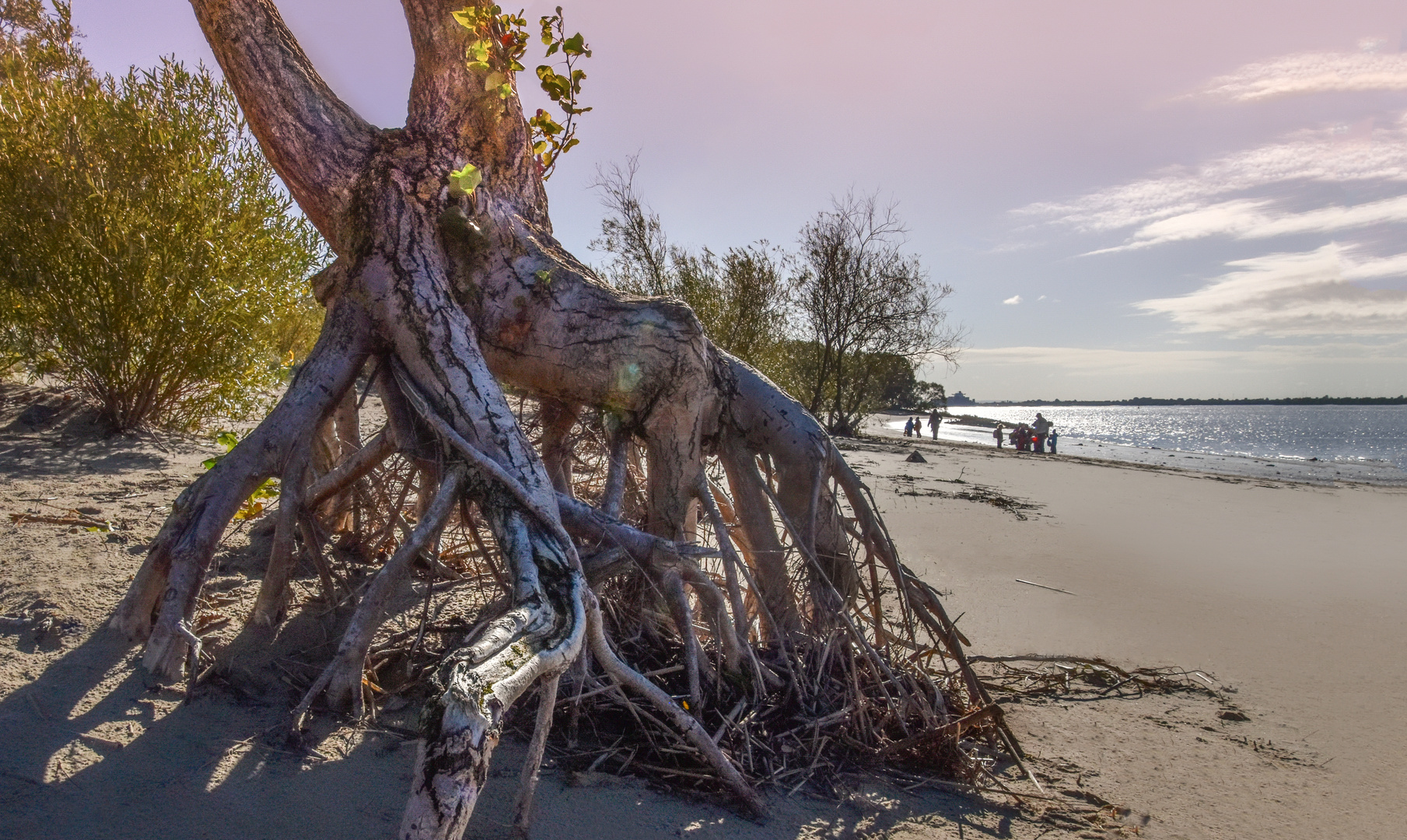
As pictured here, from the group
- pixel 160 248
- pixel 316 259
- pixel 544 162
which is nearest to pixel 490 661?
pixel 544 162

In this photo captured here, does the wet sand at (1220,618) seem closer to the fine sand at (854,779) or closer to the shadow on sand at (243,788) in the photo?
the fine sand at (854,779)

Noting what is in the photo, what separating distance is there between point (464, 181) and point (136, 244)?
5.25 m

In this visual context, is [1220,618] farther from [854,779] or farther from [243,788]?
[243,788]

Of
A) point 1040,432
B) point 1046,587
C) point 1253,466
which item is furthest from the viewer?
point 1253,466

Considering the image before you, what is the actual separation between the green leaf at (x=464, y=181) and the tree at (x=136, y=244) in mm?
5050

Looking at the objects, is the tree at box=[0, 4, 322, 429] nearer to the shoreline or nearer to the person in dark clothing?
the shoreline

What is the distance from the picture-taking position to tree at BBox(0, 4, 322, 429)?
638 cm

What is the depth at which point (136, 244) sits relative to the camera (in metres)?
6.58

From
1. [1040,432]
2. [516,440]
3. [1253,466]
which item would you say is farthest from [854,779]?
[1253,466]

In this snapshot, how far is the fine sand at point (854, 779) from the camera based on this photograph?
201 cm

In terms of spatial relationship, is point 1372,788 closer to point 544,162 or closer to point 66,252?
point 544,162

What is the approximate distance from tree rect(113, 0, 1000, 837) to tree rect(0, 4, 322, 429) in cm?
418

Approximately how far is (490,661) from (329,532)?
289 centimetres

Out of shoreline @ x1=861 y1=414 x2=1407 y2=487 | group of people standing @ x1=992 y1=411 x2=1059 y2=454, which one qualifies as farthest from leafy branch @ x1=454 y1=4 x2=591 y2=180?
group of people standing @ x1=992 y1=411 x2=1059 y2=454
